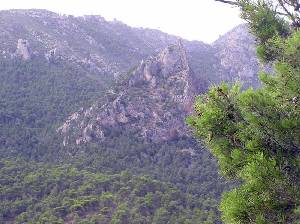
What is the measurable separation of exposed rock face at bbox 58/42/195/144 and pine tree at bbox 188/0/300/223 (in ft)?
239

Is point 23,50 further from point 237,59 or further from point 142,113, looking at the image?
point 237,59

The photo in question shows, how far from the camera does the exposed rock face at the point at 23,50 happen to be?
11112 cm

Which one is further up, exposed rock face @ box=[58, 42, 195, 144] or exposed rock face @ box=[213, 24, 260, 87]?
exposed rock face @ box=[213, 24, 260, 87]

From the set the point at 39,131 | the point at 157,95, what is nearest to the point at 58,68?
the point at 39,131

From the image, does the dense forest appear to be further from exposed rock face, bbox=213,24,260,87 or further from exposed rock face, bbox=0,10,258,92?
exposed rock face, bbox=213,24,260,87

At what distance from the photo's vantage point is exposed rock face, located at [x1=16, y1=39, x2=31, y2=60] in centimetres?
11112

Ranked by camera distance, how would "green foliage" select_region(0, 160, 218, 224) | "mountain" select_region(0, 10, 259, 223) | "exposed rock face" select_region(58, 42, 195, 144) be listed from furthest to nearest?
1. "exposed rock face" select_region(58, 42, 195, 144)
2. "mountain" select_region(0, 10, 259, 223)
3. "green foliage" select_region(0, 160, 218, 224)

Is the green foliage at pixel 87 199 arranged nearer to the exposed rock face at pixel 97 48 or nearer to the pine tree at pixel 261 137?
the exposed rock face at pixel 97 48

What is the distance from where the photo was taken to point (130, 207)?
53062 millimetres

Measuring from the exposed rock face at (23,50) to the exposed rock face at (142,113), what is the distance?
102 ft

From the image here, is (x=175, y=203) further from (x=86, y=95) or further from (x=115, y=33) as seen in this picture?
(x=115, y=33)

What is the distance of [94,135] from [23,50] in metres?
39.7

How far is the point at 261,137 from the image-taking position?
27.1 ft

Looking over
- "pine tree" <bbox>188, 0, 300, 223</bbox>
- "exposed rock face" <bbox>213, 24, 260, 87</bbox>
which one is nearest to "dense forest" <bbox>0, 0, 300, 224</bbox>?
"pine tree" <bbox>188, 0, 300, 223</bbox>
